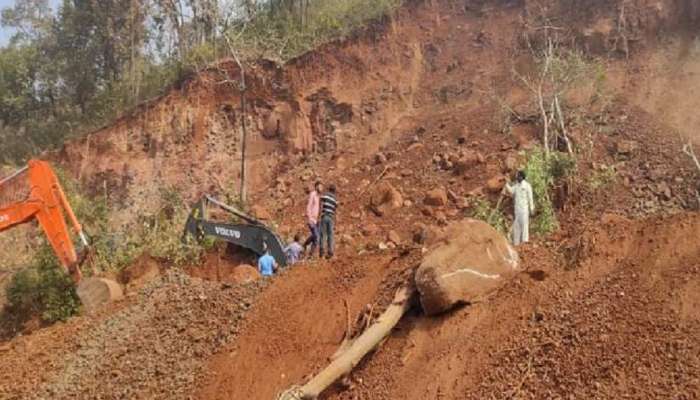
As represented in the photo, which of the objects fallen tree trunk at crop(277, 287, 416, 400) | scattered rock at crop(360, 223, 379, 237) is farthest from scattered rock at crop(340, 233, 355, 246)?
fallen tree trunk at crop(277, 287, 416, 400)

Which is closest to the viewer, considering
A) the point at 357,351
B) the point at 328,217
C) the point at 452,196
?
the point at 357,351

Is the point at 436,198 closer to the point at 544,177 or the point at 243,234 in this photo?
the point at 544,177

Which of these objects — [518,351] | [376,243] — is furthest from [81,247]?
[518,351]

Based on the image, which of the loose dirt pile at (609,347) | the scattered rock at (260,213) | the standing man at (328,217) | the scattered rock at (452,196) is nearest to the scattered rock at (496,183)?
the scattered rock at (452,196)

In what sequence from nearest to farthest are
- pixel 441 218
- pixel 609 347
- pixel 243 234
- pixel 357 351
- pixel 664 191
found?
pixel 609 347 → pixel 357 351 → pixel 243 234 → pixel 664 191 → pixel 441 218

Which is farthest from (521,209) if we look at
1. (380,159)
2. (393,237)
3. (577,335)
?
(380,159)

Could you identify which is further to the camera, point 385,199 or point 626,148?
point 385,199

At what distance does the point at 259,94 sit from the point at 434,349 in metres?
16.4

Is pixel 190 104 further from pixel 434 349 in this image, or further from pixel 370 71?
pixel 434 349

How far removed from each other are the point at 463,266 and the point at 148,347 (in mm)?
3962

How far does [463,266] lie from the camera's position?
7836 mm

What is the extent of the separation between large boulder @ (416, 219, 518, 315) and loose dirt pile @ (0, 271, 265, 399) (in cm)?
263

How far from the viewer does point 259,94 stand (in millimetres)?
23031

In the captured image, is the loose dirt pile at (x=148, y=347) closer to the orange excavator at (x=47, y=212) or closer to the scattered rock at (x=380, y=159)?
the orange excavator at (x=47, y=212)
